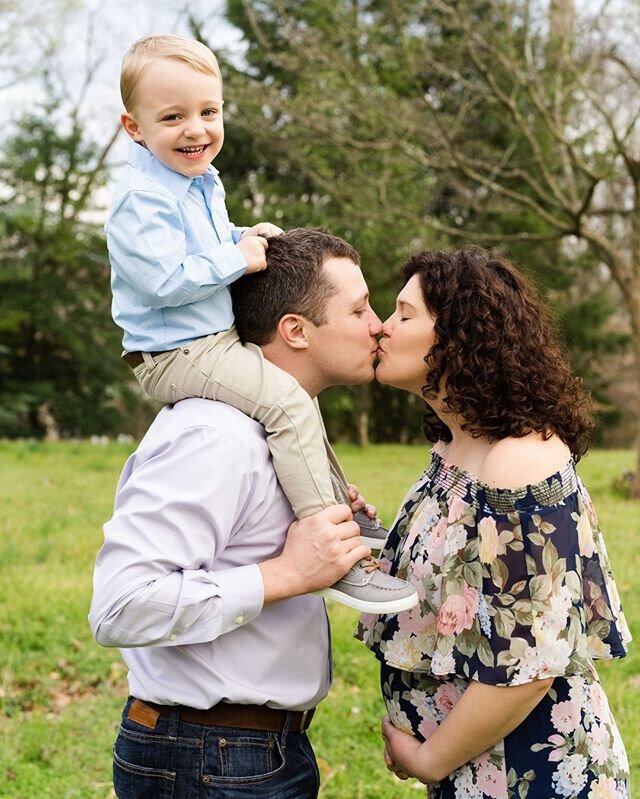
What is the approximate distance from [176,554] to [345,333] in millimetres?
686

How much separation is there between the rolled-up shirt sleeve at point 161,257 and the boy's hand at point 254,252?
1.3 inches

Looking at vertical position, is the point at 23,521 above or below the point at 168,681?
below

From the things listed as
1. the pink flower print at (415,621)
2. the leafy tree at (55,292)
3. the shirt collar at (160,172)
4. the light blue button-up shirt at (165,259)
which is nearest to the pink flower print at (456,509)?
the pink flower print at (415,621)

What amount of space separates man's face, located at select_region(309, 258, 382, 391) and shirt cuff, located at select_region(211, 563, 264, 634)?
0.57 meters

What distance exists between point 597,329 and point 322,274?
16368 mm

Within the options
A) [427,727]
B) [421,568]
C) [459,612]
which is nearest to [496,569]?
[459,612]

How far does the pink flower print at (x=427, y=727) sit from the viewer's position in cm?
212

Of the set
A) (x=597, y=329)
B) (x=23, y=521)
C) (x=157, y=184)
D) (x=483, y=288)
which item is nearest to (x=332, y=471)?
(x=483, y=288)

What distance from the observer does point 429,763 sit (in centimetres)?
204

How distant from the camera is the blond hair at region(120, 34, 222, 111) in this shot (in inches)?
89.0

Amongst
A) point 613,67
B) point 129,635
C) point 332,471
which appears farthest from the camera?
point 613,67

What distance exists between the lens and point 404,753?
215 centimetres

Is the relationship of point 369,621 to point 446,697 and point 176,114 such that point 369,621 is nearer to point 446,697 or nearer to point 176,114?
point 446,697

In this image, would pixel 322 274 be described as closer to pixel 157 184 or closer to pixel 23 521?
pixel 157 184
